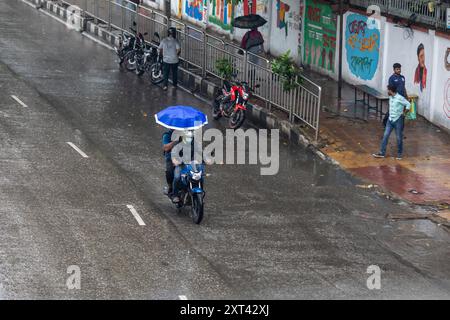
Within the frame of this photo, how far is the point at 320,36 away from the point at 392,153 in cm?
818

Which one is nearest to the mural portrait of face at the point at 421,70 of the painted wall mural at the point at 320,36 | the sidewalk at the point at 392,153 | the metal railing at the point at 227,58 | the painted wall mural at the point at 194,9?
the sidewalk at the point at 392,153

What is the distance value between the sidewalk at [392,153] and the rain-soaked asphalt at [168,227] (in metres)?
0.56

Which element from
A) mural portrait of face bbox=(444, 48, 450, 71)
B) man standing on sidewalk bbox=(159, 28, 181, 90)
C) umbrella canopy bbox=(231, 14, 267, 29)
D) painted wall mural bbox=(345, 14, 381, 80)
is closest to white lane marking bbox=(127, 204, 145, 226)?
mural portrait of face bbox=(444, 48, 450, 71)

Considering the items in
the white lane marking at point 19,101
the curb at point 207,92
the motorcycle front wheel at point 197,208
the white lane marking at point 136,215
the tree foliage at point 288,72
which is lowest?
the curb at point 207,92

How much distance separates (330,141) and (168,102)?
531cm

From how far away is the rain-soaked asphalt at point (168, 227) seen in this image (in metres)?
13.1

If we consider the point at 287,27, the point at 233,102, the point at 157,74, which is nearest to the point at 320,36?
the point at 287,27

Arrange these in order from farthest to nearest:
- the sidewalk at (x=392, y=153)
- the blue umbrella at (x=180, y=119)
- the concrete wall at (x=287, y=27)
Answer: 1. the concrete wall at (x=287, y=27)
2. the sidewalk at (x=392, y=153)
3. the blue umbrella at (x=180, y=119)

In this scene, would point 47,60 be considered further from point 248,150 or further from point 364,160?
point 364,160

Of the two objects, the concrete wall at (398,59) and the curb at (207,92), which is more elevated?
the concrete wall at (398,59)

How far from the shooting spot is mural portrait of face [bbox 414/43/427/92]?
901 inches

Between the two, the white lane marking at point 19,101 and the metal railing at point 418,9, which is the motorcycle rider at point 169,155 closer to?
the white lane marking at point 19,101

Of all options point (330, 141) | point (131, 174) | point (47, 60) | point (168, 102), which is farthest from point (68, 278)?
point (47, 60)

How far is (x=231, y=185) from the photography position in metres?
18.2
